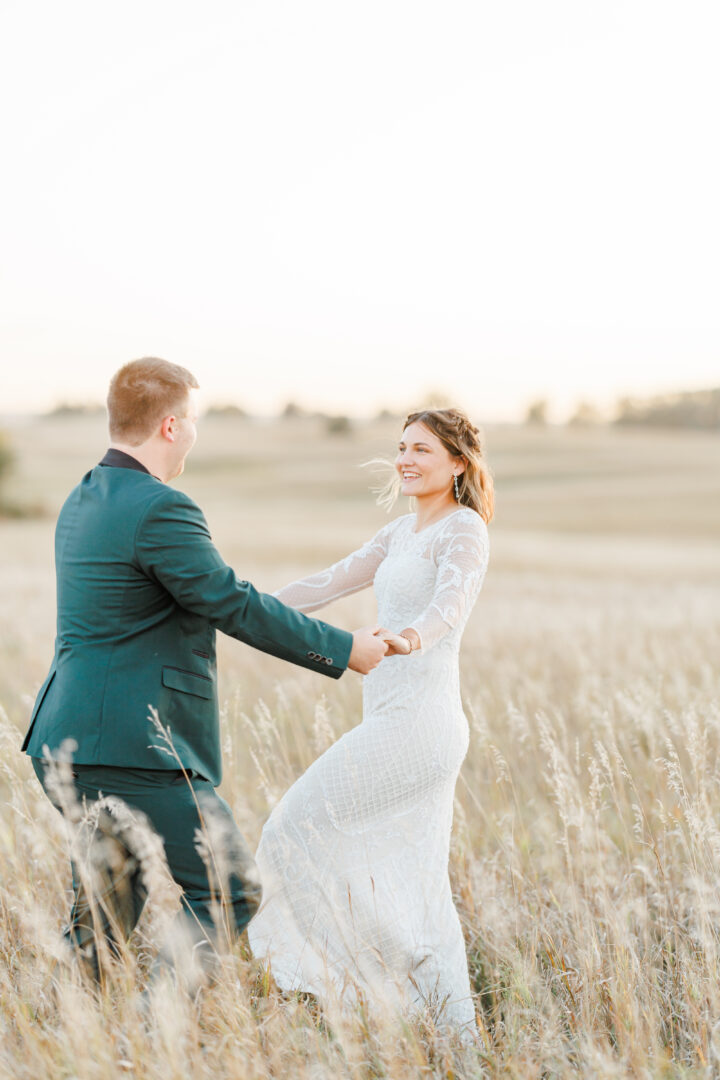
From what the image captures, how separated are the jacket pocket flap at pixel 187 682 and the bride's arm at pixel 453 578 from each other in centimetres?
78

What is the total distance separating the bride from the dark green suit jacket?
0.59 meters

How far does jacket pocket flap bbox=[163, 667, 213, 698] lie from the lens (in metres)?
3.15

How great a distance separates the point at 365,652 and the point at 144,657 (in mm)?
797

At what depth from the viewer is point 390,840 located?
3629 millimetres

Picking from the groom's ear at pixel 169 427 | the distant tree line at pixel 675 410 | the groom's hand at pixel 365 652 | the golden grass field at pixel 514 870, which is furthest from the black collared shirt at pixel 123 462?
the distant tree line at pixel 675 410

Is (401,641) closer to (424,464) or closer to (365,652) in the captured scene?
(365,652)

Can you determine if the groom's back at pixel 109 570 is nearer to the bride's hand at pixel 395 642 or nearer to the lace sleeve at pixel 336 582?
the bride's hand at pixel 395 642

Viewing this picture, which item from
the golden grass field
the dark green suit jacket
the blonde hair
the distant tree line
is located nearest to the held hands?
the dark green suit jacket

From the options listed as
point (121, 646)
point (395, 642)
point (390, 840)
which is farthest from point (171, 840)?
point (395, 642)

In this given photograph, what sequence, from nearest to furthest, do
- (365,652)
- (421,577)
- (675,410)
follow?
(365,652), (421,577), (675,410)

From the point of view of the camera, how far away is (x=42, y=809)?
3.25 m

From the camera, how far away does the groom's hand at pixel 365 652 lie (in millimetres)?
3416

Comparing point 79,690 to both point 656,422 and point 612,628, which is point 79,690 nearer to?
point 612,628

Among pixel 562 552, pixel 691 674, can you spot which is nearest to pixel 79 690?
pixel 691 674
